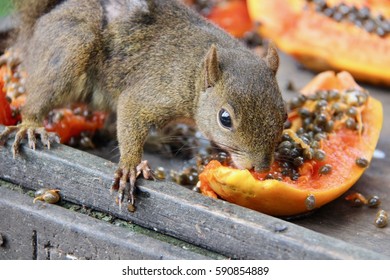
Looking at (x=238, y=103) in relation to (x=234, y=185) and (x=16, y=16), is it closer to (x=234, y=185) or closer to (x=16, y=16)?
(x=234, y=185)

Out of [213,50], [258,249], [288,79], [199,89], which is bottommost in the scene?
[288,79]

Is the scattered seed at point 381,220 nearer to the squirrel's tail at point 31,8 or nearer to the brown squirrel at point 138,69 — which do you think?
the brown squirrel at point 138,69

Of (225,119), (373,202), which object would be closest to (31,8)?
(225,119)

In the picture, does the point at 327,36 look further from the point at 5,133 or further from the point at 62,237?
the point at 62,237

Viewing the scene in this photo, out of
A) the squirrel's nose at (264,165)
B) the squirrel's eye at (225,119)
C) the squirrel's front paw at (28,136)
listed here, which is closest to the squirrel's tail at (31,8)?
the squirrel's front paw at (28,136)

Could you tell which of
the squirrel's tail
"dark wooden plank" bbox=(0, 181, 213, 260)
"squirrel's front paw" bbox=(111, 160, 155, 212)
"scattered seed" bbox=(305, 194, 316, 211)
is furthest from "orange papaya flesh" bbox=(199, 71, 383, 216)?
the squirrel's tail

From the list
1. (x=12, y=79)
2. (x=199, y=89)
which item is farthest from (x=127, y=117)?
(x=12, y=79)
